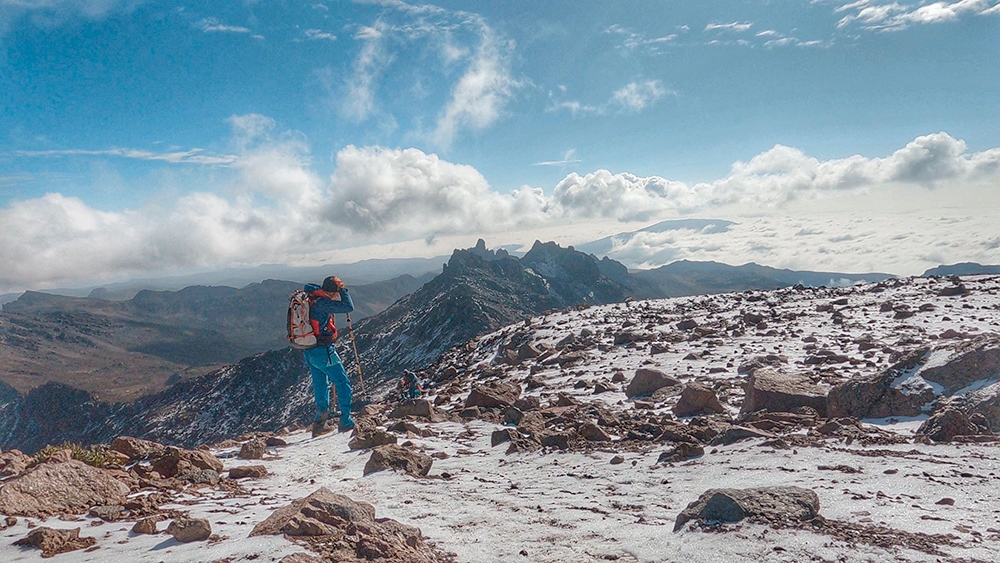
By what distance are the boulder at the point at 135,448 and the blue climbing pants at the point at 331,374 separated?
3797mm

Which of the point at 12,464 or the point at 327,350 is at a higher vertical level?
the point at 327,350

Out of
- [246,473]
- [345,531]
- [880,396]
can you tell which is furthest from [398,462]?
[880,396]

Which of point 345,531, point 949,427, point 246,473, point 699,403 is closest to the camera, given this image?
point 345,531

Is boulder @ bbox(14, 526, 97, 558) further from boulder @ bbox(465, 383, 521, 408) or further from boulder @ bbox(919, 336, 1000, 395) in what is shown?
boulder @ bbox(919, 336, 1000, 395)

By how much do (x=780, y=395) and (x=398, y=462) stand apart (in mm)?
7625

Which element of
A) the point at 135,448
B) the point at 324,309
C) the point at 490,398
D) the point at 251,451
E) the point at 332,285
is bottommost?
the point at 490,398

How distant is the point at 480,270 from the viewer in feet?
630

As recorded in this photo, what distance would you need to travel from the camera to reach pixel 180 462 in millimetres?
7824

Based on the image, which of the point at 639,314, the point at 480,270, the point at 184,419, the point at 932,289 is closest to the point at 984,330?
the point at 932,289

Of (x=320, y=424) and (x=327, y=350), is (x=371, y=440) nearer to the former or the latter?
(x=320, y=424)

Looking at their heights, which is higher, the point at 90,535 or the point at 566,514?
the point at 90,535

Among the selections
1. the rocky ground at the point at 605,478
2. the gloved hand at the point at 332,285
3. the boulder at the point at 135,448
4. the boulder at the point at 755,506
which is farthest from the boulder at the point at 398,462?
the gloved hand at the point at 332,285

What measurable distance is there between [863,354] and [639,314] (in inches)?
480

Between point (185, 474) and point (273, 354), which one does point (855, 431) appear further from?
point (273, 354)
